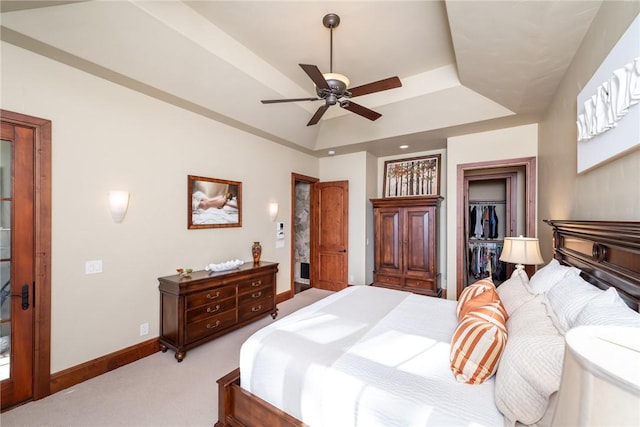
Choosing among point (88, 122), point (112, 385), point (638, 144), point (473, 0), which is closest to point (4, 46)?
point (88, 122)

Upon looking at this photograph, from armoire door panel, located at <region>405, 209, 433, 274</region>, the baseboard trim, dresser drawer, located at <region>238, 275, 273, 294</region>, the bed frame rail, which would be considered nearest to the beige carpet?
the baseboard trim

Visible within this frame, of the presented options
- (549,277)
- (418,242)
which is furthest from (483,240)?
(549,277)

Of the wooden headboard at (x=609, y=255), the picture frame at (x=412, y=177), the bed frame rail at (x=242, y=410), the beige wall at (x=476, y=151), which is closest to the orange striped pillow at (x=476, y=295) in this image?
the wooden headboard at (x=609, y=255)

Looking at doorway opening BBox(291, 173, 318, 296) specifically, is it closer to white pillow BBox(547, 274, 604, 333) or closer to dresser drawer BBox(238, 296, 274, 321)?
dresser drawer BBox(238, 296, 274, 321)

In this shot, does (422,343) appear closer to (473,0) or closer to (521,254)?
(521,254)

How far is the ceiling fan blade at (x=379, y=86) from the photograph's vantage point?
2.28 metres

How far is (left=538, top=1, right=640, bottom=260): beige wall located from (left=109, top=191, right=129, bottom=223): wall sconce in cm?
372

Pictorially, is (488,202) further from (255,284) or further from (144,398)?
(144,398)

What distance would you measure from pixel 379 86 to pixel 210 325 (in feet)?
9.95

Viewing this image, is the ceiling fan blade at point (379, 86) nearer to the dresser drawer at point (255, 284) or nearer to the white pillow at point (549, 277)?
the white pillow at point (549, 277)

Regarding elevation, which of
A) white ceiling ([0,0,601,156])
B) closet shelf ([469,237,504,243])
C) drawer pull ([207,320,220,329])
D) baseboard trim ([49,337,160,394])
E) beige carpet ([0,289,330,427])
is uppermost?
white ceiling ([0,0,601,156])

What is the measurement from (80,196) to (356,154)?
408 centimetres

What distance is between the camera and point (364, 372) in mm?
1403

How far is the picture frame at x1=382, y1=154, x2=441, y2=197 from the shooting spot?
487cm
